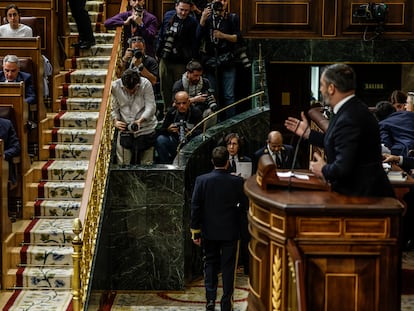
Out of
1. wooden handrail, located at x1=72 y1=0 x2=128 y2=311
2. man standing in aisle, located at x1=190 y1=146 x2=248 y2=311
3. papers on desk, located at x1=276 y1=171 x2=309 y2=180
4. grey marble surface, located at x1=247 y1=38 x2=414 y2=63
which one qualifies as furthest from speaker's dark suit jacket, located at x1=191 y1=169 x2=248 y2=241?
grey marble surface, located at x1=247 y1=38 x2=414 y2=63

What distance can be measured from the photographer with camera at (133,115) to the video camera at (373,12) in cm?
364

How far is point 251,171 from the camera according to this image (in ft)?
27.7

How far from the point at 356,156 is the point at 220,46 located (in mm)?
5831

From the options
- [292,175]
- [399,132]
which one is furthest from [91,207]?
[292,175]

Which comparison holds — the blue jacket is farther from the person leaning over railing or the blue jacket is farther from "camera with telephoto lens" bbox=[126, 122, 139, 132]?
the person leaning over railing

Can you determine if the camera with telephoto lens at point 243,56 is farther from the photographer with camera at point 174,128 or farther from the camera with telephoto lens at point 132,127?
the camera with telephoto lens at point 132,127

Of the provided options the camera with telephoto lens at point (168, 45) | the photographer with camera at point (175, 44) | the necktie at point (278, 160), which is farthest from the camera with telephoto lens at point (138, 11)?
the necktie at point (278, 160)

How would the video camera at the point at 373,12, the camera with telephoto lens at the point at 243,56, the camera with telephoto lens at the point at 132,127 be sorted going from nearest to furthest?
the camera with telephoto lens at the point at 132,127, the camera with telephoto lens at the point at 243,56, the video camera at the point at 373,12

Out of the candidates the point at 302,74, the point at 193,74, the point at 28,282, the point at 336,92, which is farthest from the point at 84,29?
the point at 336,92

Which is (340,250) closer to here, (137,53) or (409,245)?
(409,245)

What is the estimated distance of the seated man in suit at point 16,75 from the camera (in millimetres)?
8547

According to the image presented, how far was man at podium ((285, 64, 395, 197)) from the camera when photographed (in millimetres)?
4602

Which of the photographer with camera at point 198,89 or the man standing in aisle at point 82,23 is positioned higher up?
the man standing in aisle at point 82,23

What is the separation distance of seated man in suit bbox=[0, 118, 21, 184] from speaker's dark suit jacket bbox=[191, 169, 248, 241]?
1891 millimetres
